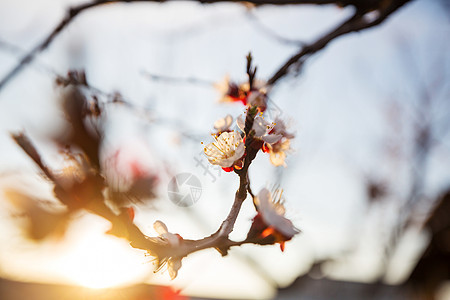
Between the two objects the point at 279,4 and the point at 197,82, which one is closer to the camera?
the point at 279,4

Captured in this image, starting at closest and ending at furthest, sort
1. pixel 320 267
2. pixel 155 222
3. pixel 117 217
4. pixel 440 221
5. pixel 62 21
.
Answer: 1. pixel 117 217
2. pixel 155 222
3. pixel 62 21
4. pixel 320 267
5. pixel 440 221

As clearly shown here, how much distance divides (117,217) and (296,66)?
3.17 ft

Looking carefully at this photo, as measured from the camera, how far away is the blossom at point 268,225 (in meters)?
0.59

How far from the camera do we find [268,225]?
1.99 ft

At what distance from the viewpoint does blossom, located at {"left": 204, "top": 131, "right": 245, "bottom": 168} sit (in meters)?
0.65

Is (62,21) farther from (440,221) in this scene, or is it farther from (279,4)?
(440,221)

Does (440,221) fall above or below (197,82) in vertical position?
below

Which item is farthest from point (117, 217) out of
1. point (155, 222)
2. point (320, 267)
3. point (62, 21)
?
point (320, 267)

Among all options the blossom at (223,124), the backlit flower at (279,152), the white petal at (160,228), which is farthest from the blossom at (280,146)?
the white petal at (160,228)

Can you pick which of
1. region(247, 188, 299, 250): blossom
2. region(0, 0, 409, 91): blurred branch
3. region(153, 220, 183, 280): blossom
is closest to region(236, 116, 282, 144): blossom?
region(247, 188, 299, 250): blossom

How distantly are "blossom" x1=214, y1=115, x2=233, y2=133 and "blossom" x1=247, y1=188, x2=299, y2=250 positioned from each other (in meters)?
0.23

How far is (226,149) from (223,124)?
0.07 meters

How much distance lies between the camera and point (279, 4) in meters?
1.11

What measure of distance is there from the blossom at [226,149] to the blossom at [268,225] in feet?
0.28
